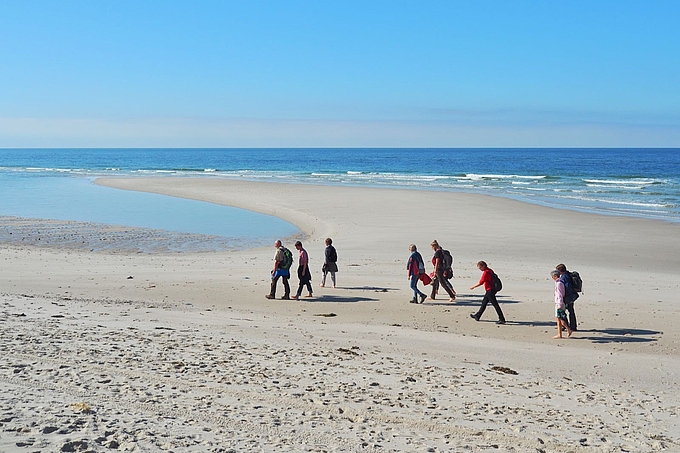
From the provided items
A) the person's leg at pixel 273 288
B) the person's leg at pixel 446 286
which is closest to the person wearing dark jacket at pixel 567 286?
the person's leg at pixel 446 286

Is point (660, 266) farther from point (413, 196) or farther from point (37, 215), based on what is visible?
point (37, 215)

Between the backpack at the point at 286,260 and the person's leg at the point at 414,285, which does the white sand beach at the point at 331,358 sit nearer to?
the person's leg at the point at 414,285

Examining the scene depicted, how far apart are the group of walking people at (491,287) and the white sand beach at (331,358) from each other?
309 mm

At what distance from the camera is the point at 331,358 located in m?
10.3

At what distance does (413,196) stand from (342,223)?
48.7ft

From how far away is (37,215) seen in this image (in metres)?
34.4

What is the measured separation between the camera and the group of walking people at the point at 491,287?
41.4 ft

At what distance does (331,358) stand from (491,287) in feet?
15.4

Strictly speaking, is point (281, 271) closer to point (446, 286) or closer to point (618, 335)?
point (446, 286)

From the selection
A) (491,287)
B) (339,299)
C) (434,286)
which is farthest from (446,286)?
(339,299)

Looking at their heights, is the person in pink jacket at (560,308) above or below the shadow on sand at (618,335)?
above

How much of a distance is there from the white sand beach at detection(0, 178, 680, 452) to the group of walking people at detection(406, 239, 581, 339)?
31 centimetres

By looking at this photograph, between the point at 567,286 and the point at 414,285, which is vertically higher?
the point at 567,286

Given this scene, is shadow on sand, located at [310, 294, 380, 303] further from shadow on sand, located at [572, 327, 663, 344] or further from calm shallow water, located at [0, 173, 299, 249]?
calm shallow water, located at [0, 173, 299, 249]
